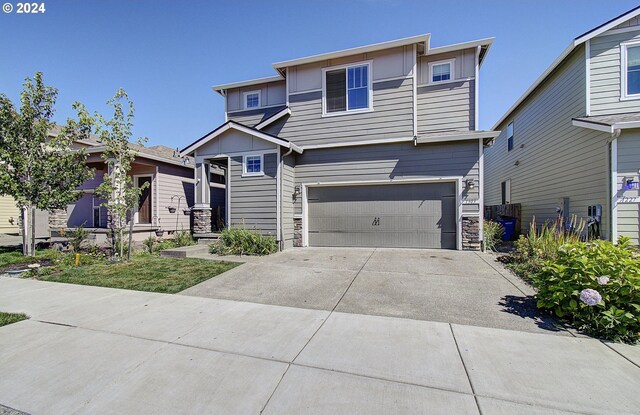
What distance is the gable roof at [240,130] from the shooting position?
9.30 metres

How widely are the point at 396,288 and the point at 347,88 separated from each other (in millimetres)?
7437

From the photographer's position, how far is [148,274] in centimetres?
637

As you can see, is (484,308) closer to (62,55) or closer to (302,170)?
(302,170)

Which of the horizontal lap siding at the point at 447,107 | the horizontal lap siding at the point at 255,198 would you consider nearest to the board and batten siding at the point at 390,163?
the horizontal lap siding at the point at 447,107

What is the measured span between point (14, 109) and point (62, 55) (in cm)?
207

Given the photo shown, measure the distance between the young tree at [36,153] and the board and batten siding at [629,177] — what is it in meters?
14.6

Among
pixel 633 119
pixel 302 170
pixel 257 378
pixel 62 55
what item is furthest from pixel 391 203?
pixel 62 55

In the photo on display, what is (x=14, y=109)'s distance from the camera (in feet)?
26.6

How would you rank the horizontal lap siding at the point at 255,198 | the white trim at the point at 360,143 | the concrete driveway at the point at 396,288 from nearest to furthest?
1. the concrete driveway at the point at 396,288
2. the white trim at the point at 360,143
3. the horizontal lap siding at the point at 255,198

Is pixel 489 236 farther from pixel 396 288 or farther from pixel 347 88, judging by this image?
pixel 347 88

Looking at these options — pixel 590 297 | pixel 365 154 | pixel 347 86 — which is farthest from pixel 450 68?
pixel 590 297

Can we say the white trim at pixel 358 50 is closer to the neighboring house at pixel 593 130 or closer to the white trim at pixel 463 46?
the white trim at pixel 463 46

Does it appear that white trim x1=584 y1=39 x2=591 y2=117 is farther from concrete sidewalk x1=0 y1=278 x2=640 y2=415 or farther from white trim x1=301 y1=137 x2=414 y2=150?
concrete sidewalk x1=0 y1=278 x2=640 y2=415

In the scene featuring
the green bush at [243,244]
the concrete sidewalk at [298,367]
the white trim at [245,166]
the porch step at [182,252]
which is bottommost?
the concrete sidewalk at [298,367]
